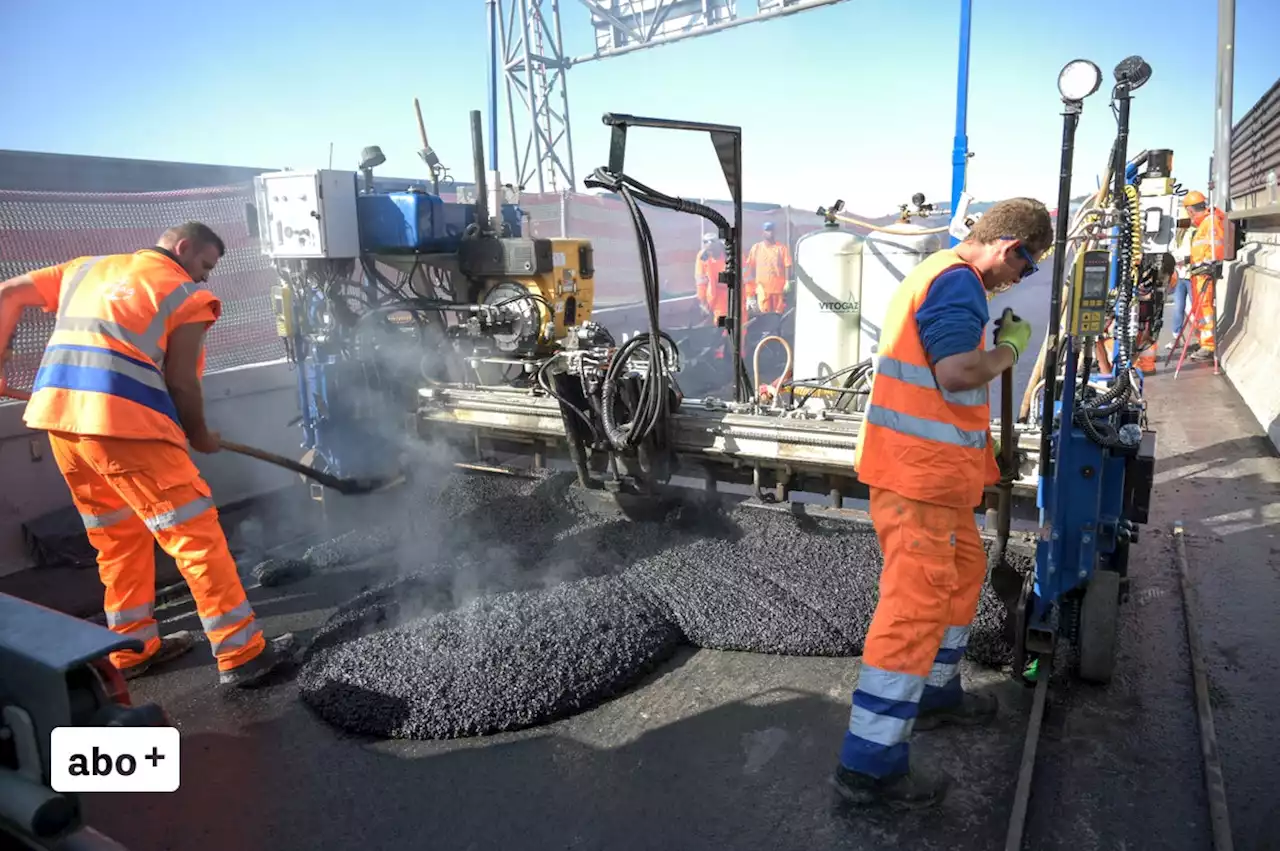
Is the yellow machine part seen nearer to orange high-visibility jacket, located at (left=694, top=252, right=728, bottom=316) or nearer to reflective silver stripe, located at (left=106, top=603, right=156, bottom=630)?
reflective silver stripe, located at (left=106, top=603, right=156, bottom=630)

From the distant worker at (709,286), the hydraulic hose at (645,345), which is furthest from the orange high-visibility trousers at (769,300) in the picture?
the hydraulic hose at (645,345)

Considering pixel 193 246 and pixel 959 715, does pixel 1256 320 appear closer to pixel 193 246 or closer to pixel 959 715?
pixel 959 715

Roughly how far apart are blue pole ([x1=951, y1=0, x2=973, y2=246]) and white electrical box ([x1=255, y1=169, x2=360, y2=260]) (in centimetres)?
471

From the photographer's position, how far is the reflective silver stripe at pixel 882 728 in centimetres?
241

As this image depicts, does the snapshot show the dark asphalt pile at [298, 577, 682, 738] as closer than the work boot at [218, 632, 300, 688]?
Yes

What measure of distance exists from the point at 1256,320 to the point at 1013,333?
25.6ft

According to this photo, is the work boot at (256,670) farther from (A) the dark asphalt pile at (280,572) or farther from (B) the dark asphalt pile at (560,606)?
(A) the dark asphalt pile at (280,572)

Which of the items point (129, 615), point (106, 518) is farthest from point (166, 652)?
point (106, 518)

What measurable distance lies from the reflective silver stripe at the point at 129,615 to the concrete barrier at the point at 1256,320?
275 inches

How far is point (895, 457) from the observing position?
2.42 meters

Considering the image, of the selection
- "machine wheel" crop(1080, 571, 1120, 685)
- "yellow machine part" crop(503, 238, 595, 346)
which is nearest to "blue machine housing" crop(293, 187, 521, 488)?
"yellow machine part" crop(503, 238, 595, 346)

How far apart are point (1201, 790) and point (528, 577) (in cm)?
270

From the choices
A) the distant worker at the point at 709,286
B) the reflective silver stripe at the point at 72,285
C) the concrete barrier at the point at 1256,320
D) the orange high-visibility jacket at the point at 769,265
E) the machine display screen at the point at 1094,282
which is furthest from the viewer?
the distant worker at the point at 709,286

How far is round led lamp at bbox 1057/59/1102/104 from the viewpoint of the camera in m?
2.73
